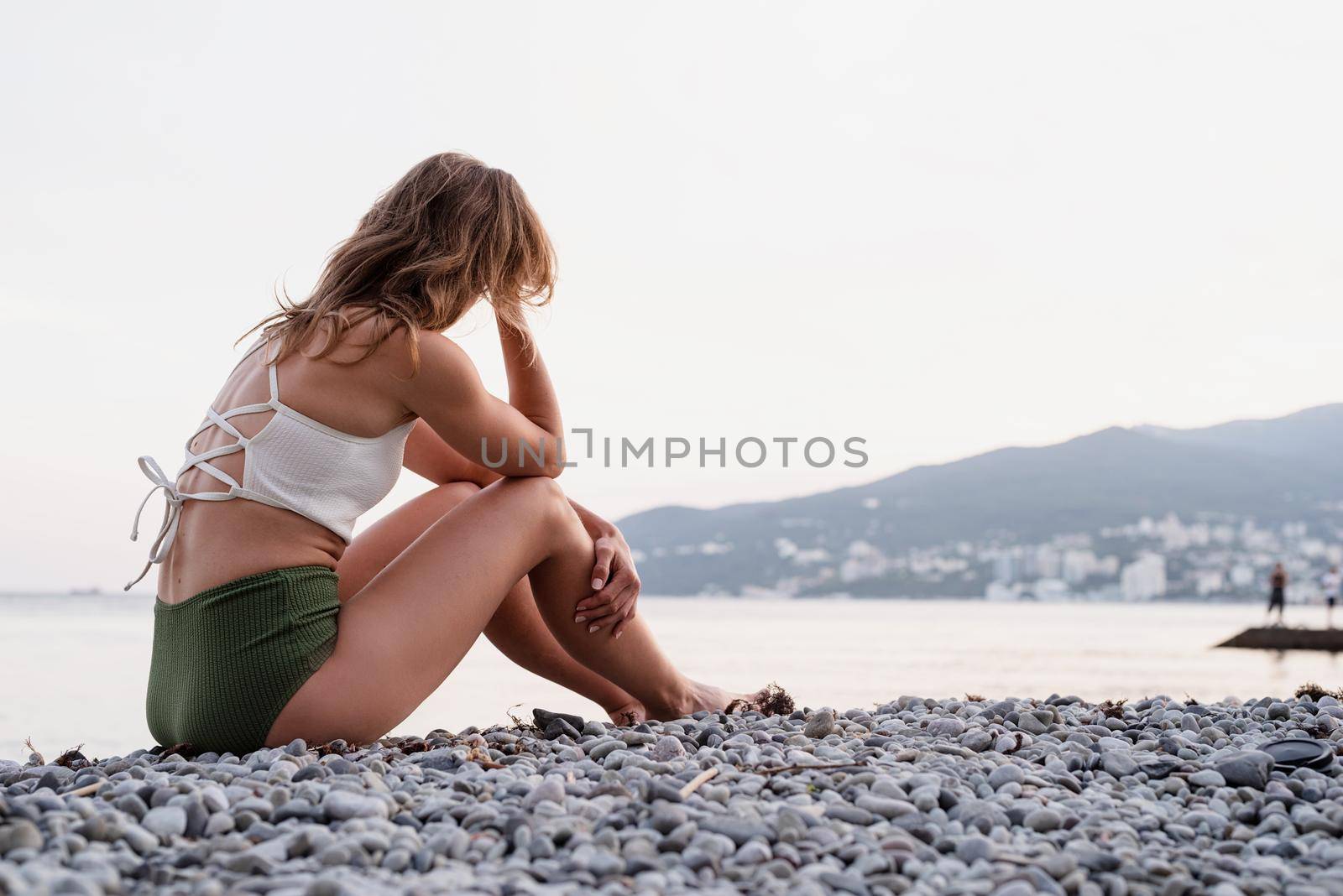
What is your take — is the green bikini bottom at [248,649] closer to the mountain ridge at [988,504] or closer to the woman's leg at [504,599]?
the woman's leg at [504,599]

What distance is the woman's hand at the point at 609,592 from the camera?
7.69ft

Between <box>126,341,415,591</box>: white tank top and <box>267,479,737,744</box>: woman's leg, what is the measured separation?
0.16 m

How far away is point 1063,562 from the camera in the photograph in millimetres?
54625

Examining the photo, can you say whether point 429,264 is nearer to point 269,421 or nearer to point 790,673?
point 269,421

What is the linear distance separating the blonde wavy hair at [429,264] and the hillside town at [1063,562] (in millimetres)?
52034

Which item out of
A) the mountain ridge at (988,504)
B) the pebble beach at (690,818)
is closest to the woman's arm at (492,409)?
the pebble beach at (690,818)

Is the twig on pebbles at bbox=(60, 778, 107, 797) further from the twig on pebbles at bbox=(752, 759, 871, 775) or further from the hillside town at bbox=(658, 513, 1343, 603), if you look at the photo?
the hillside town at bbox=(658, 513, 1343, 603)

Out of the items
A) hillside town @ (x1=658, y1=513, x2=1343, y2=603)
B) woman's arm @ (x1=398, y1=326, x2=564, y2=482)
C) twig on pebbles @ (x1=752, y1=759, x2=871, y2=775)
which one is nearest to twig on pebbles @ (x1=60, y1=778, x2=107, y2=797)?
woman's arm @ (x1=398, y1=326, x2=564, y2=482)

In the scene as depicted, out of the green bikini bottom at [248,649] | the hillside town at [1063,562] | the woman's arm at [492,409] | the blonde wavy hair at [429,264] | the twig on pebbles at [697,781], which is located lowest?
the hillside town at [1063,562]

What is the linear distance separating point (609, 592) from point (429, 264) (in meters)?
0.81

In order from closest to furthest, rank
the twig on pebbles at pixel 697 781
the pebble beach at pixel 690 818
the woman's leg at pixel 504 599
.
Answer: the pebble beach at pixel 690 818, the twig on pebbles at pixel 697 781, the woman's leg at pixel 504 599

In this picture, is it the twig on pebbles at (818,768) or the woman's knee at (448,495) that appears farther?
the woman's knee at (448,495)

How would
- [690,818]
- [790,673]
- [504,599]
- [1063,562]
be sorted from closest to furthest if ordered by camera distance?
[690,818]
[504,599]
[790,673]
[1063,562]

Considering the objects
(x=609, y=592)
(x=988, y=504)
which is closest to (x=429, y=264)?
(x=609, y=592)
